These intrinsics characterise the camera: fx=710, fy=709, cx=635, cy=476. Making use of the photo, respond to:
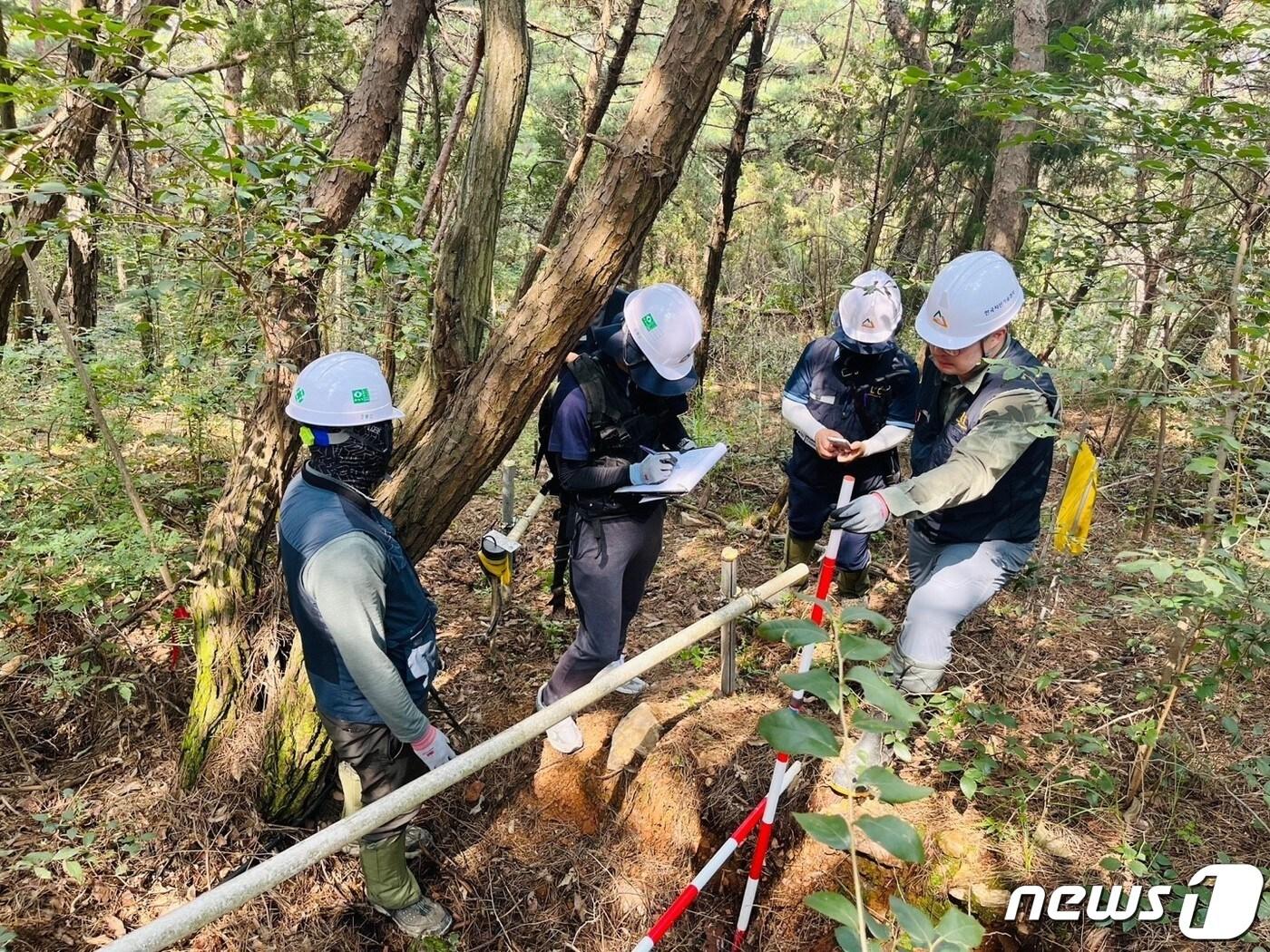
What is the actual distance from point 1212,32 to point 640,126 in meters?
2.37

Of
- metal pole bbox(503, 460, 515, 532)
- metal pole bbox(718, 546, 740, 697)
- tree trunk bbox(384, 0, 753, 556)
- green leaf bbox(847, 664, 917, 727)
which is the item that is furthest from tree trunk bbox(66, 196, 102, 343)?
green leaf bbox(847, 664, 917, 727)

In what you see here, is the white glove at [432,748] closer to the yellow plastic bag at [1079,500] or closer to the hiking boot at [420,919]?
the hiking boot at [420,919]

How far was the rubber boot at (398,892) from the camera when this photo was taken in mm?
2691

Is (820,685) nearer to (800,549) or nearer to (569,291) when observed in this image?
(569,291)

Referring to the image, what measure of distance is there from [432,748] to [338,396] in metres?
1.30

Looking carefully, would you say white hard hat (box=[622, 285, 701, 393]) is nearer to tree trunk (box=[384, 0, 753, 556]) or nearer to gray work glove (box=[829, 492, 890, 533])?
tree trunk (box=[384, 0, 753, 556])

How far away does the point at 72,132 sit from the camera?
445 centimetres

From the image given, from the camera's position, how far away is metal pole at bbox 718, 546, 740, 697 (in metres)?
2.92

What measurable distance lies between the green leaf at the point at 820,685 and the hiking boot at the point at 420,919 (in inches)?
94.8

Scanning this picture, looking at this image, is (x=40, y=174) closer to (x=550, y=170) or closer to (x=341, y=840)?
(x=341, y=840)

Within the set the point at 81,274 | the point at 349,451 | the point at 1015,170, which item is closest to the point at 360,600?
the point at 349,451

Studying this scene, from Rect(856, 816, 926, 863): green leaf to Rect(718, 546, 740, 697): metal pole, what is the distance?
1725 mm

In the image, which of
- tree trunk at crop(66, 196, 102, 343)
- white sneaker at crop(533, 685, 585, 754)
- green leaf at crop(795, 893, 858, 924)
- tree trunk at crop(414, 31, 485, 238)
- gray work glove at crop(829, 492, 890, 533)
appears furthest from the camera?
tree trunk at crop(414, 31, 485, 238)

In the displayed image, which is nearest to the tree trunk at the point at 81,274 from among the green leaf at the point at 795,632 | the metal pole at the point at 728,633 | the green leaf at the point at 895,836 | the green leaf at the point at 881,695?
the metal pole at the point at 728,633
